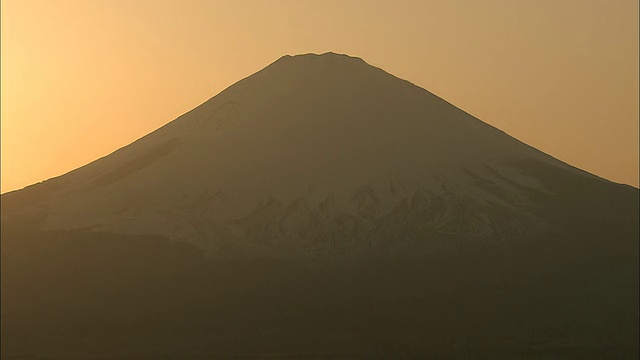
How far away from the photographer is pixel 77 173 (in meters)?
145

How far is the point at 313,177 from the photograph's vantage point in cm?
13450

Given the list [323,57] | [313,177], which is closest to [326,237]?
[313,177]

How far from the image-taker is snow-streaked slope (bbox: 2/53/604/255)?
125 meters

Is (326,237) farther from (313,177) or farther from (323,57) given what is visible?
(323,57)

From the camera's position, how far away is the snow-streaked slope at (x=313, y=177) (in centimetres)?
12469

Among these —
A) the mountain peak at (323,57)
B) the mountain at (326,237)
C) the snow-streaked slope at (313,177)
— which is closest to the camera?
the mountain at (326,237)

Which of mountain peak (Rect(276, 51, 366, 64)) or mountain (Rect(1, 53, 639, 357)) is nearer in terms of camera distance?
mountain (Rect(1, 53, 639, 357))

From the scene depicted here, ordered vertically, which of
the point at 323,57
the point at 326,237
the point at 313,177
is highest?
the point at 323,57

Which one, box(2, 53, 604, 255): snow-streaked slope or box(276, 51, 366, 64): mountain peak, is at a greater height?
box(276, 51, 366, 64): mountain peak

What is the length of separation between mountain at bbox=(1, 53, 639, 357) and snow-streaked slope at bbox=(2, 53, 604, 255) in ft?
1.03

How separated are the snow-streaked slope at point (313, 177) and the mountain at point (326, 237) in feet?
1.03

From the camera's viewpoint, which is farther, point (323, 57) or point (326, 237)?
point (323, 57)

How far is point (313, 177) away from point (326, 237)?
1371 cm

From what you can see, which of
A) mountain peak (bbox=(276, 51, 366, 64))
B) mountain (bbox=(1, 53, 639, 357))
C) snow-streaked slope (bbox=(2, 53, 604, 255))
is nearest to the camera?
mountain (bbox=(1, 53, 639, 357))
